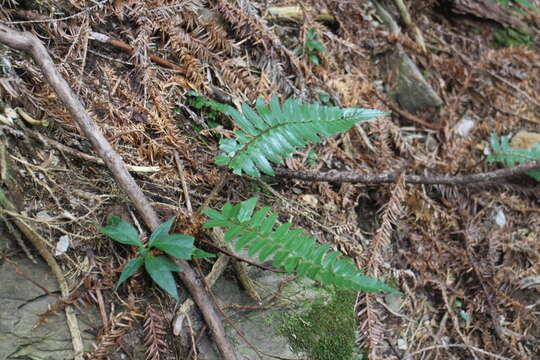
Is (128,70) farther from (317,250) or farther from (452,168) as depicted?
(452,168)

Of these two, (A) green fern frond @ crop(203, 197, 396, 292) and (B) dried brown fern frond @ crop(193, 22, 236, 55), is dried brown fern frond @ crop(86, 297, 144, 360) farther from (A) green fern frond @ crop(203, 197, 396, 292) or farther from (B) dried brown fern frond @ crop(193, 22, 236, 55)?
(B) dried brown fern frond @ crop(193, 22, 236, 55)

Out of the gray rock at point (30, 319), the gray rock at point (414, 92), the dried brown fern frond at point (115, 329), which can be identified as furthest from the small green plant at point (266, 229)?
the gray rock at point (414, 92)

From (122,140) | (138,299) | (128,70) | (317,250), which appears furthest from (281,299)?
(128,70)

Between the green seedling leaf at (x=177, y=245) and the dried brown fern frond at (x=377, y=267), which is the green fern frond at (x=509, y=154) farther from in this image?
the green seedling leaf at (x=177, y=245)

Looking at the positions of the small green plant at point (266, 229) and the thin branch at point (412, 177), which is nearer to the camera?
the small green plant at point (266, 229)

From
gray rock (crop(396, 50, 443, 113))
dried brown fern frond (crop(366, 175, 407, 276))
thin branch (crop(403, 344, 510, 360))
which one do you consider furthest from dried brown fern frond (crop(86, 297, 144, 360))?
gray rock (crop(396, 50, 443, 113))
